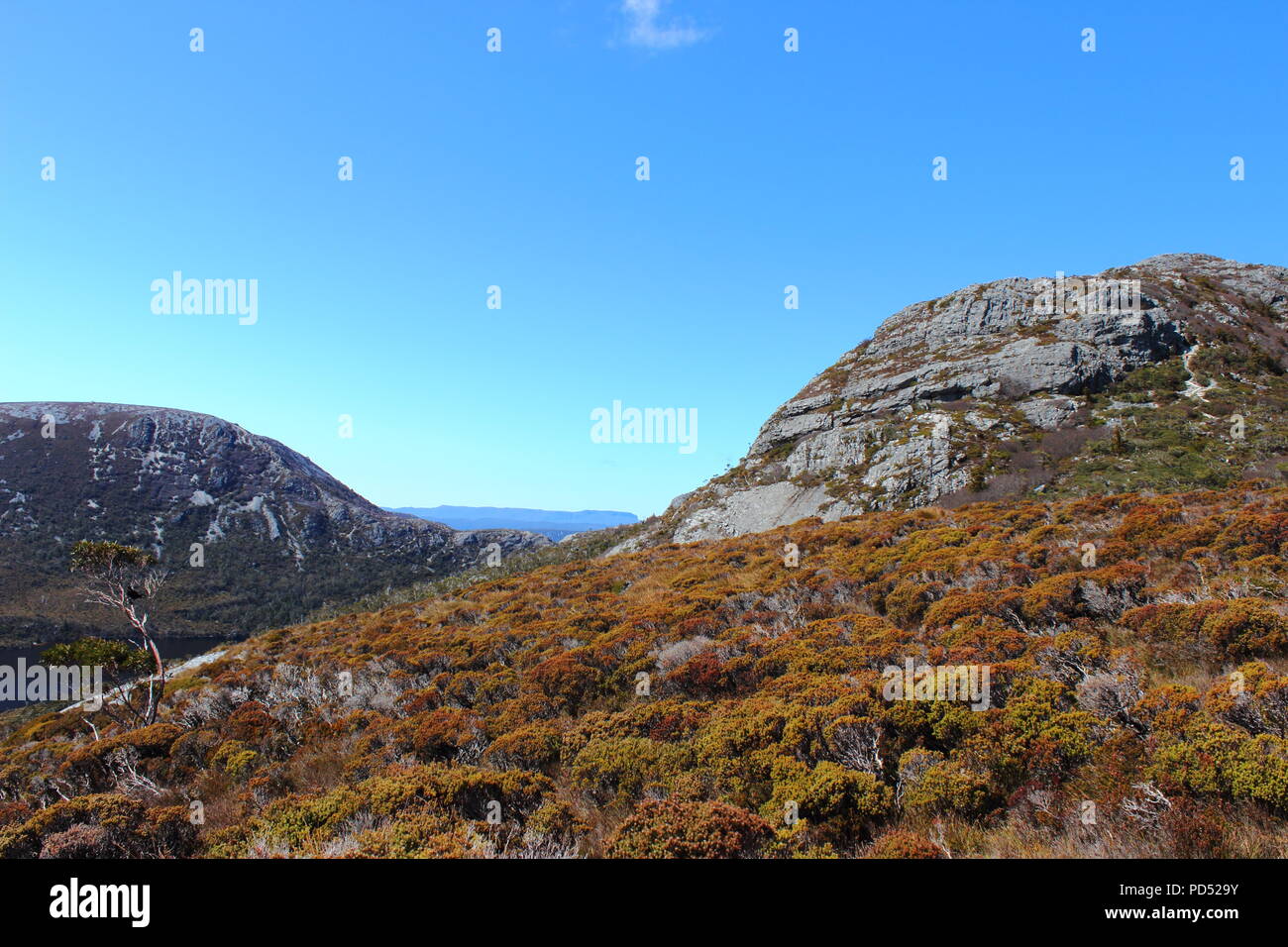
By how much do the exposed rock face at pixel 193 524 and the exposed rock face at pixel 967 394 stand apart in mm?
93830

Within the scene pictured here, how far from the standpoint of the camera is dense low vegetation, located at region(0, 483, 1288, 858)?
5.05 meters

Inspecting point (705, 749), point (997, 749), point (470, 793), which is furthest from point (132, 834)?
point (997, 749)

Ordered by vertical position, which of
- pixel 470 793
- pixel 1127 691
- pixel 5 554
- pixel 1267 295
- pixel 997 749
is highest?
pixel 1267 295

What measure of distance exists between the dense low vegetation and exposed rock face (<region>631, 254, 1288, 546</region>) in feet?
48.7

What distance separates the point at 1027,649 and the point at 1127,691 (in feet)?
5.37

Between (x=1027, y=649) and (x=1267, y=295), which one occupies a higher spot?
(x=1267, y=295)

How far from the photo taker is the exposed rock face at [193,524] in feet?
319

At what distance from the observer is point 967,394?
37.0 metres

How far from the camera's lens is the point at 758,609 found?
13.1 meters

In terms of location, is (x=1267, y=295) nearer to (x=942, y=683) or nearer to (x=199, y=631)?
(x=942, y=683)
